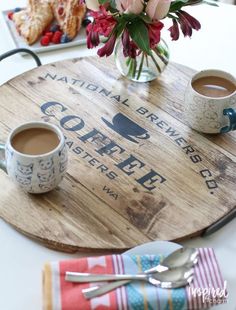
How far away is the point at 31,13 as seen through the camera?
131 cm

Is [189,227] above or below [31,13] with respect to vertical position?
below

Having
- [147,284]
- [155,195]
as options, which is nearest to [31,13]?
[155,195]

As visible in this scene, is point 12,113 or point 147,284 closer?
point 147,284

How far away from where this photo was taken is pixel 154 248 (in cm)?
79

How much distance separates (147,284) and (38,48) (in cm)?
72

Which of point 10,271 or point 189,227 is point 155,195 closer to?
point 189,227

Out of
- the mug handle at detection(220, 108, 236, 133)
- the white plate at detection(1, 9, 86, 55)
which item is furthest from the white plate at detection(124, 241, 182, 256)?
the white plate at detection(1, 9, 86, 55)

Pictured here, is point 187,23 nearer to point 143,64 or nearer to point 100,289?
point 143,64

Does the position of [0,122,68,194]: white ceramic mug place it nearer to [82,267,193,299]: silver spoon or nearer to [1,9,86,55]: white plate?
[82,267,193,299]: silver spoon

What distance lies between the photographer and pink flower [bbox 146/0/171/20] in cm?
96

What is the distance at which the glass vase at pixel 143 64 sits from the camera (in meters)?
1.12

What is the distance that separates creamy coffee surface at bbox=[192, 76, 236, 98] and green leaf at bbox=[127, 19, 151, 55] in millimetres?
123

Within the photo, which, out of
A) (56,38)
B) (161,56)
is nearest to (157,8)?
(161,56)

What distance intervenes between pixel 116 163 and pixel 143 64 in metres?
0.29
